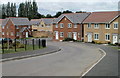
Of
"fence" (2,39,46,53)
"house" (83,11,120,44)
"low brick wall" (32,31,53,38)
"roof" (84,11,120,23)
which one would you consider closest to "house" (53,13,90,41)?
"roof" (84,11,120,23)

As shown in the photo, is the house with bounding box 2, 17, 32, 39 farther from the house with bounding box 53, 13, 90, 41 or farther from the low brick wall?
the house with bounding box 53, 13, 90, 41

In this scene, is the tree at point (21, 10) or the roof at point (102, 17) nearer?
the roof at point (102, 17)

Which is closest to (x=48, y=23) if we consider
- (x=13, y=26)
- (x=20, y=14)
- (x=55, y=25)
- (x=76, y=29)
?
(x=13, y=26)

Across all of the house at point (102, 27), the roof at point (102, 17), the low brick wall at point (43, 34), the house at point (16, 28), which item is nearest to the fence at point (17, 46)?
the house at point (102, 27)

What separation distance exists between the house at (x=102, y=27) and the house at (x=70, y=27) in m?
2.91

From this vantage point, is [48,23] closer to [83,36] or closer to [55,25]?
[55,25]

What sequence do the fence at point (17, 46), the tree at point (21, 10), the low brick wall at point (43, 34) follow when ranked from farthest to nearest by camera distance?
the tree at point (21, 10) → the low brick wall at point (43, 34) → the fence at point (17, 46)

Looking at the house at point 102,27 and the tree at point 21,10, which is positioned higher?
the tree at point 21,10

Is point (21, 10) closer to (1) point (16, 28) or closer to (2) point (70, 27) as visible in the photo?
(1) point (16, 28)

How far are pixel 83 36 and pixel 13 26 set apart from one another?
94.1 ft

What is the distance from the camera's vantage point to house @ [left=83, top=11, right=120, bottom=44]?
1839 inches

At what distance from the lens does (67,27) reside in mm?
58000

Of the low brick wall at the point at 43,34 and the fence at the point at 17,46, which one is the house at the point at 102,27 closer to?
the fence at the point at 17,46

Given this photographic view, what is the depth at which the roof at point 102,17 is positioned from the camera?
48562 mm
